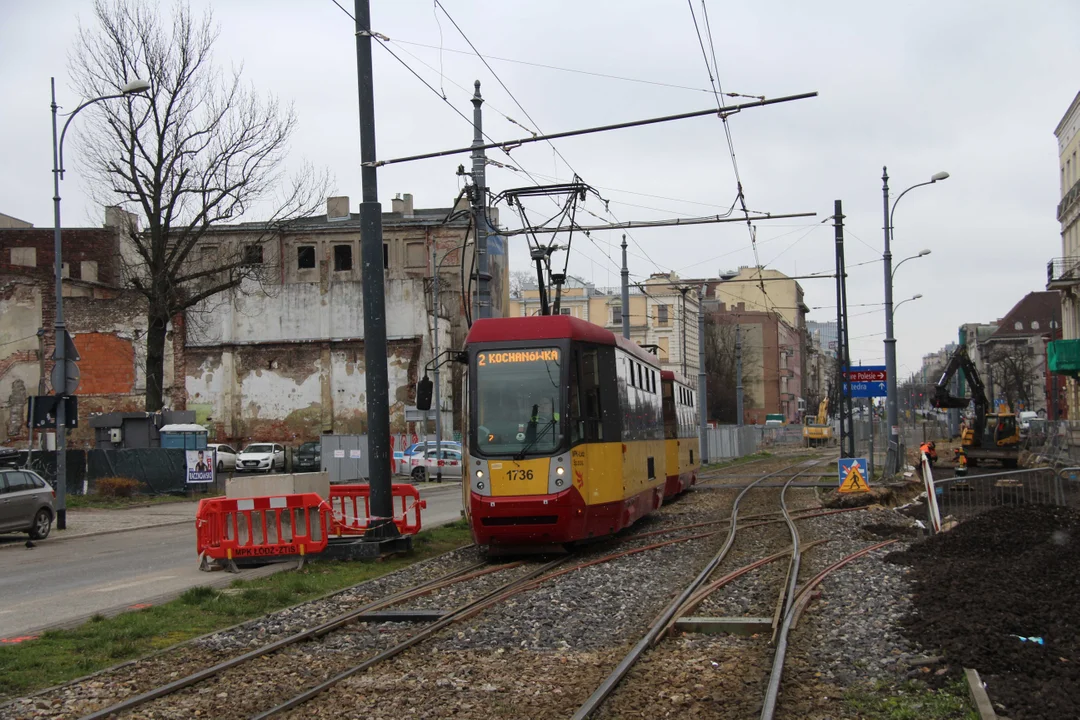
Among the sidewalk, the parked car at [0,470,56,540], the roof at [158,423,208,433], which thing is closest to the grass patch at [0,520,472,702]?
the parked car at [0,470,56,540]

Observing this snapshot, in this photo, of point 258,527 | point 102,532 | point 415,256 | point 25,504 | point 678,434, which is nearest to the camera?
point 258,527

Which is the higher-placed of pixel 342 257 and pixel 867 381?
pixel 342 257

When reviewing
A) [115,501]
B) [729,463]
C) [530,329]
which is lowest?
[729,463]

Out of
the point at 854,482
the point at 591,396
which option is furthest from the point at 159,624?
the point at 854,482

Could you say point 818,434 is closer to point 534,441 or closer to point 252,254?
point 252,254

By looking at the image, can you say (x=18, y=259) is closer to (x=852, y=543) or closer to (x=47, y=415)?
(x=47, y=415)

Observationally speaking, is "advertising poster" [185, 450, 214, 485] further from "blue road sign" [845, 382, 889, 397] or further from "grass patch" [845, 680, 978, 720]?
"grass patch" [845, 680, 978, 720]

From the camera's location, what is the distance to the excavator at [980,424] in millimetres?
36688

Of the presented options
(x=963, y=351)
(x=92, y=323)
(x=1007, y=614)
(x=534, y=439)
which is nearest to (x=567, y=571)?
(x=534, y=439)

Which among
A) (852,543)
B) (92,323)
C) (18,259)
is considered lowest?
(852,543)

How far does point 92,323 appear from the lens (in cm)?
5194

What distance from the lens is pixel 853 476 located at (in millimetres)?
23891

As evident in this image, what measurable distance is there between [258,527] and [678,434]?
12.2 meters

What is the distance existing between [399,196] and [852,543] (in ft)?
166
